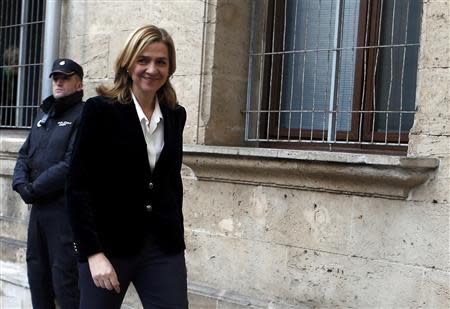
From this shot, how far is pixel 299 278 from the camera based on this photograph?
4.61m

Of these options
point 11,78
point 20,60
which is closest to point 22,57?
point 20,60

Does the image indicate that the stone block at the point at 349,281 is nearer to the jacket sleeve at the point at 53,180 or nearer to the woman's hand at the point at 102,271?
the jacket sleeve at the point at 53,180

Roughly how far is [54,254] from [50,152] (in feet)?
2.17

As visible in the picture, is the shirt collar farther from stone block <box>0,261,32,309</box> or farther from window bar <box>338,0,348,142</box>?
stone block <box>0,261,32,309</box>

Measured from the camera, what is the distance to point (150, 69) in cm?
315

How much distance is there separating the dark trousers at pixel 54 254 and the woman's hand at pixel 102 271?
71.2 inches

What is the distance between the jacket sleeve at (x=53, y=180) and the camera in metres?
4.74

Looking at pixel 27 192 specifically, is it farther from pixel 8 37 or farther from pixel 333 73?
pixel 8 37

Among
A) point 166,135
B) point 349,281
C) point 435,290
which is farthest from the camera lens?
point 349,281

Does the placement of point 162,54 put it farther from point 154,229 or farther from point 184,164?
point 184,164

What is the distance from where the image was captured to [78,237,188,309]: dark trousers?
311cm

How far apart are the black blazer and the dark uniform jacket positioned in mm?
1681

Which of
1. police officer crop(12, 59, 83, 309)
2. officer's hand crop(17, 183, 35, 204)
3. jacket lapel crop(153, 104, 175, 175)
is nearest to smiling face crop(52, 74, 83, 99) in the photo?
police officer crop(12, 59, 83, 309)

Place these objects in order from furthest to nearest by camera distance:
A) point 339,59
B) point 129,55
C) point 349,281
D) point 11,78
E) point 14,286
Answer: point 11,78 → point 14,286 → point 339,59 → point 349,281 → point 129,55
